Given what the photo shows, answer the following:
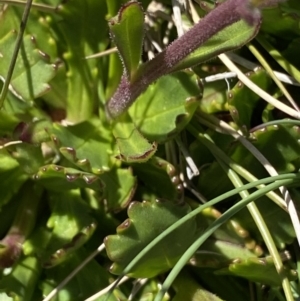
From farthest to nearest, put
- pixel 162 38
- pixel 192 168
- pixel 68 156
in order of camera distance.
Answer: pixel 162 38 < pixel 192 168 < pixel 68 156

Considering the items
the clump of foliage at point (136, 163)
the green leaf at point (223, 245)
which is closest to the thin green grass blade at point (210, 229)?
the clump of foliage at point (136, 163)

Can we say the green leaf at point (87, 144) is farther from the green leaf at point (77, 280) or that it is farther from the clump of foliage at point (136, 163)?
the green leaf at point (77, 280)

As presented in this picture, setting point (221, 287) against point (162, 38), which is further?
point (162, 38)

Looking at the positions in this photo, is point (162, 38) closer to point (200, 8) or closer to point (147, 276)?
point (200, 8)

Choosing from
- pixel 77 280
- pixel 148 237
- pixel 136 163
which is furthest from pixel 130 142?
pixel 77 280

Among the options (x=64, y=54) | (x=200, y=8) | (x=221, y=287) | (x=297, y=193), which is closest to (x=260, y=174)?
(x=297, y=193)

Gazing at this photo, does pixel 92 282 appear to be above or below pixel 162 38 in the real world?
below

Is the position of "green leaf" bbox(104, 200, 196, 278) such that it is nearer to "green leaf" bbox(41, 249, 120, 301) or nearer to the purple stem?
"green leaf" bbox(41, 249, 120, 301)

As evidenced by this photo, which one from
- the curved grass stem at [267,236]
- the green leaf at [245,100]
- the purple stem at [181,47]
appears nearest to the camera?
the purple stem at [181,47]
